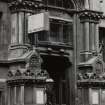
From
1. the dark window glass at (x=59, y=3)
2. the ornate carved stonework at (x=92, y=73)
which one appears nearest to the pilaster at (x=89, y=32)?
the ornate carved stonework at (x=92, y=73)

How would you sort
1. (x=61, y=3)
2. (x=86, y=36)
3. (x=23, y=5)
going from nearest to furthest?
(x=23, y=5) < (x=86, y=36) < (x=61, y=3)

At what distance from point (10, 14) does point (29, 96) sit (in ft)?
19.2

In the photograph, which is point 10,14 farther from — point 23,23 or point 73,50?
point 73,50

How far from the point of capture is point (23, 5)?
3020cm

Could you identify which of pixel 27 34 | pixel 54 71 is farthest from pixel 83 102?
pixel 27 34

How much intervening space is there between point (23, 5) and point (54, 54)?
4494 mm

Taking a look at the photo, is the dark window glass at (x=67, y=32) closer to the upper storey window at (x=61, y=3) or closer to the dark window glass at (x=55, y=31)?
the dark window glass at (x=55, y=31)

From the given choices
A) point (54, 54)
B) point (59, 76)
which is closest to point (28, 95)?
point (54, 54)

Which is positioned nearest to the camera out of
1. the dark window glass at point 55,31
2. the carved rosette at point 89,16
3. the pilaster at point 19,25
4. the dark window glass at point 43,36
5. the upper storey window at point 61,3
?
the pilaster at point 19,25

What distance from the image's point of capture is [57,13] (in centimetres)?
3353

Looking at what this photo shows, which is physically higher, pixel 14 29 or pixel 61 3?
pixel 61 3

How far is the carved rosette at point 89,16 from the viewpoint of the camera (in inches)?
1325

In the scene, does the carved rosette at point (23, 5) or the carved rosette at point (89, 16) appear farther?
the carved rosette at point (89, 16)

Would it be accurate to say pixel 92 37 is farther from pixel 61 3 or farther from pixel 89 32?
pixel 61 3
